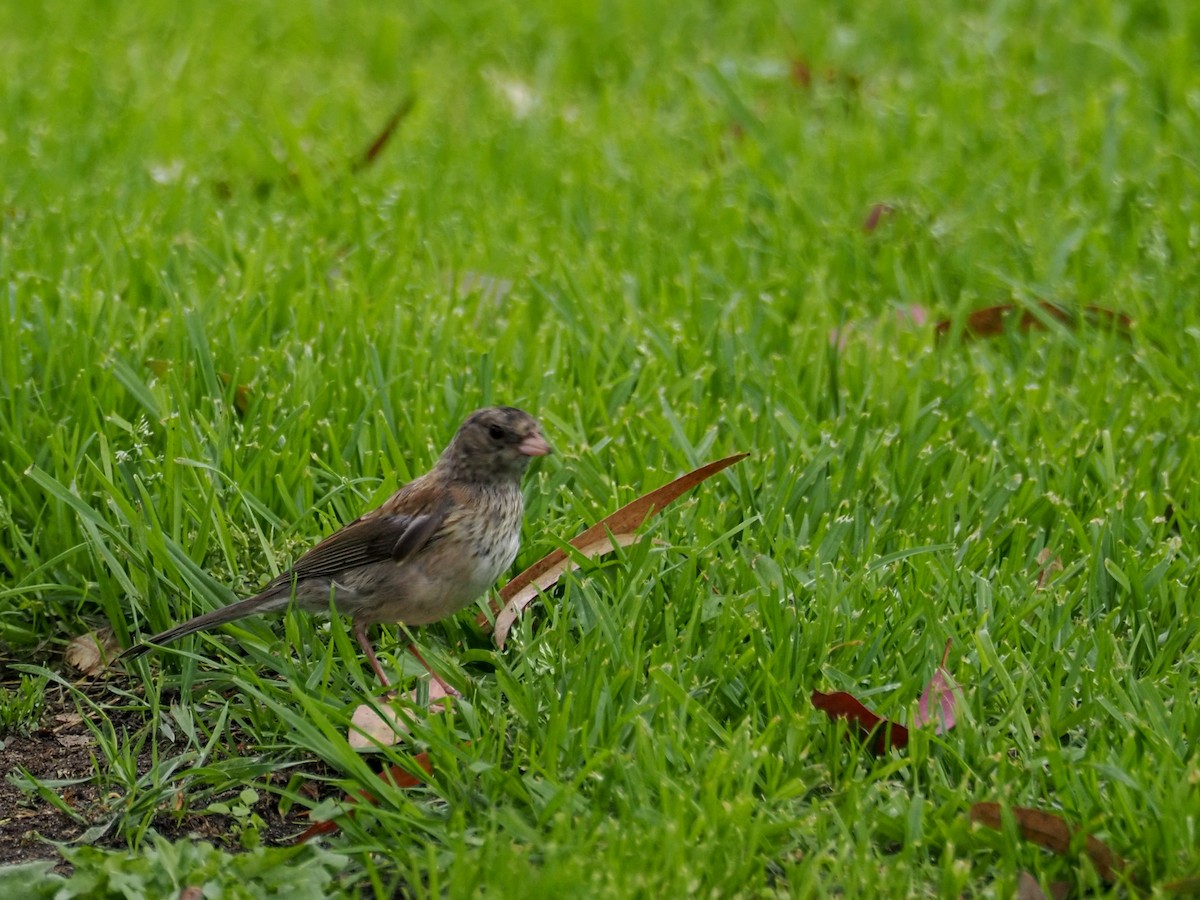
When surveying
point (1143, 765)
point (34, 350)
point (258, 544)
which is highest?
point (34, 350)

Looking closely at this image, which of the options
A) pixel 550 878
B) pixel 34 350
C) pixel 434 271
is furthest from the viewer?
pixel 434 271

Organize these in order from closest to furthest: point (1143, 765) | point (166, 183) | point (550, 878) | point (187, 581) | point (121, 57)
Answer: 1. point (550, 878)
2. point (1143, 765)
3. point (187, 581)
4. point (166, 183)
5. point (121, 57)

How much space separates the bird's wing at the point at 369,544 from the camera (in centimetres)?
374

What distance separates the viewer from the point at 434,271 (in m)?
5.51

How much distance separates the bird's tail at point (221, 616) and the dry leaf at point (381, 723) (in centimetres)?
37

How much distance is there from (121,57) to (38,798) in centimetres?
463

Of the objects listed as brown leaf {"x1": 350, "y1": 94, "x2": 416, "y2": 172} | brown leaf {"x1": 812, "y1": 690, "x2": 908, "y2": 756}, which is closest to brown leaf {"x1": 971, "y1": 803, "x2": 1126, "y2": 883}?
brown leaf {"x1": 812, "y1": 690, "x2": 908, "y2": 756}

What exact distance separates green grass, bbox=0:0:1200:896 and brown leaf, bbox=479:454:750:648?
7 centimetres

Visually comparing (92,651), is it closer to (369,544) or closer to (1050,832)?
(369,544)

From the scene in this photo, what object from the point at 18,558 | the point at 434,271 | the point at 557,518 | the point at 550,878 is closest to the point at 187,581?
the point at 18,558

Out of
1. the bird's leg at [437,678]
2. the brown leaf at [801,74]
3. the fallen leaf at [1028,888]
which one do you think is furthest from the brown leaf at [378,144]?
the fallen leaf at [1028,888]

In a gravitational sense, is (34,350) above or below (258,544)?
above

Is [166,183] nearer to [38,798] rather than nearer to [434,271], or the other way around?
[434,271]

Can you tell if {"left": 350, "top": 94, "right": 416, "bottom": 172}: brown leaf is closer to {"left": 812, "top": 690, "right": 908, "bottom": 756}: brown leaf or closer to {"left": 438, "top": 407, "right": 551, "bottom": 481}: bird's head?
{"left": 438, "top": 407, "right": 551, "bottom": 481}: bird's head
